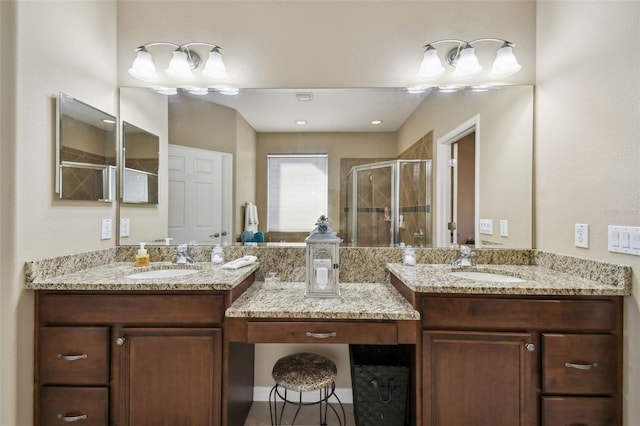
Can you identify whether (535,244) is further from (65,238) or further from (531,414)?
(65,238)

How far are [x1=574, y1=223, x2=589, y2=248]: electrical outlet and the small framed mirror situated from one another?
246 centimetres

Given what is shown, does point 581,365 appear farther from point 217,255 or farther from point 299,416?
point 217,255

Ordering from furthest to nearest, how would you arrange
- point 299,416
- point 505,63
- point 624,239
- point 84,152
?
point 299,416 → point 505,63 → point 84,152 → point 624,239

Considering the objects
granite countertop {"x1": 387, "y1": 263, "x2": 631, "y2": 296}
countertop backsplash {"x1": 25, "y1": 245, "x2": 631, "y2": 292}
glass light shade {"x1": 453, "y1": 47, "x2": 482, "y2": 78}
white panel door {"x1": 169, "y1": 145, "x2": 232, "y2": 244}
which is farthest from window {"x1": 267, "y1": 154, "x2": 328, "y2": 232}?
glass light shade {"x1": 453, "y1": 47, "x2": 482, "y2": 78}

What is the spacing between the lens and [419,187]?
1951mm

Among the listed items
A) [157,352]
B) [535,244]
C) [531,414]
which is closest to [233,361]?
[157,352]

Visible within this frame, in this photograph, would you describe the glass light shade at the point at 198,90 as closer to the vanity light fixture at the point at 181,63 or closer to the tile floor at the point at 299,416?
the vanity light fixture at the point at 181,63

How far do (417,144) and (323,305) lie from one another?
121cm

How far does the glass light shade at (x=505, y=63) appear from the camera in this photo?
176cm

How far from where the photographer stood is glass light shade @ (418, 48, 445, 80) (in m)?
1.79

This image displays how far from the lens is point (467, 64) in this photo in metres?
1.78

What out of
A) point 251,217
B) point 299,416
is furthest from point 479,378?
point 251,217

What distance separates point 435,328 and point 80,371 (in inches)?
63.7

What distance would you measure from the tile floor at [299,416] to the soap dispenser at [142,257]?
3.76 feet
